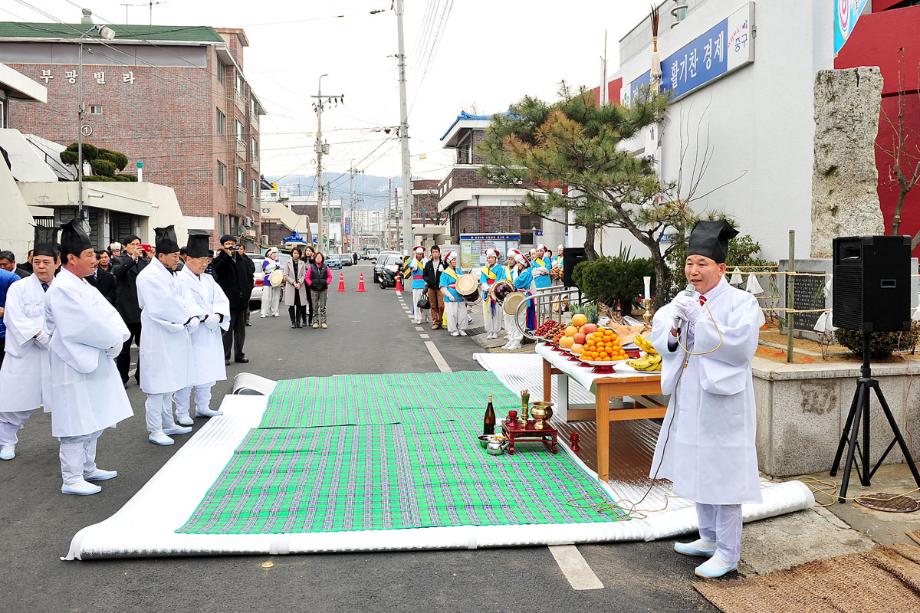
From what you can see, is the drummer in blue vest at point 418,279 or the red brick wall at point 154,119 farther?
the red brick wall at point 154,119

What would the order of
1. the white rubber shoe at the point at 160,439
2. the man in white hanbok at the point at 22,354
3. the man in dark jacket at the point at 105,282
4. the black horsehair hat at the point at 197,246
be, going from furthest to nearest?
the man in dark jacket at the point at 105,282 → the black horsehair hat at the point at 197,246 → the white rubber shoe at the point at 160,439 → the man in white hanbok at the point at 22,354

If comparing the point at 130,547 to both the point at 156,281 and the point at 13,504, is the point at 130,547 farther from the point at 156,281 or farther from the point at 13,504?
the point at 156,281

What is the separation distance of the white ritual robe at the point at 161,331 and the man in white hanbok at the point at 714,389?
5.07 m

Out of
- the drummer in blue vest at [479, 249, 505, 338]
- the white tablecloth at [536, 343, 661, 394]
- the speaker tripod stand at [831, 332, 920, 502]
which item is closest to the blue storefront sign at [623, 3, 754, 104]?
the drummer in blue vest at [479, 249, 505, 338]

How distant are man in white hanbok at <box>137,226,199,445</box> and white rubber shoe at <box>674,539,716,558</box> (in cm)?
508

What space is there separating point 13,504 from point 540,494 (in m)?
3.92

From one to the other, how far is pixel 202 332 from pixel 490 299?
8.33m

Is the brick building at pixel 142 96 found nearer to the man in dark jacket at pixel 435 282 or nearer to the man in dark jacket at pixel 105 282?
the man in dark jacket at pixel 435 282

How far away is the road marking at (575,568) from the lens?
14.2 feet

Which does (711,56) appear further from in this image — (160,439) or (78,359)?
(78,359)

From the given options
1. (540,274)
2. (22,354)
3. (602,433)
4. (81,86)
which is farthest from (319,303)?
(81,86)

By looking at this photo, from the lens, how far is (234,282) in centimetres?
1230

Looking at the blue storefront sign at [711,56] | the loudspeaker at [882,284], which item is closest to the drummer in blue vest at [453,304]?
the blue storefront sign at [711,56]

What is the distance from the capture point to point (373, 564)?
15.3ft
